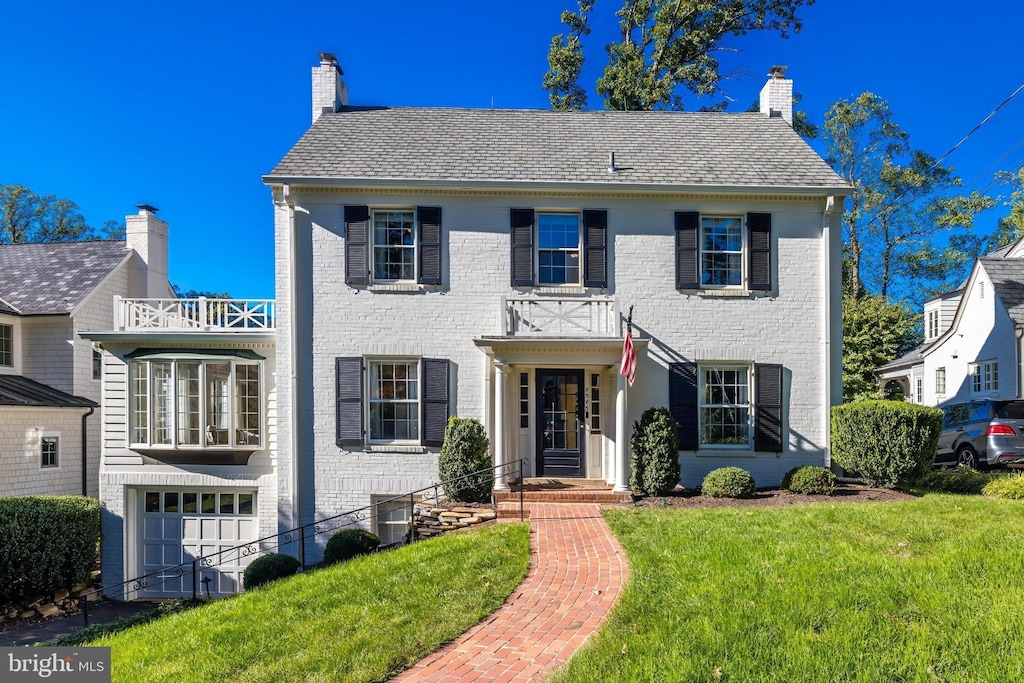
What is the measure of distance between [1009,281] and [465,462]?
19239 mm

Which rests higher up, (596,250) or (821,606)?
(596,250)

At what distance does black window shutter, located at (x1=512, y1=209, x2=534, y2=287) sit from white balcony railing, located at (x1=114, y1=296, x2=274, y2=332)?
5.26 m

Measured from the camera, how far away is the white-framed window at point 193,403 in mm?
12672

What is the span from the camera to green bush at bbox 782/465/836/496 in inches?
453

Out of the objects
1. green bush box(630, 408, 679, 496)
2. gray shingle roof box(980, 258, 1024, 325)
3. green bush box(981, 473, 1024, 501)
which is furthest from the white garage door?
gray shingle roof box(980, 258, 1024, 325)

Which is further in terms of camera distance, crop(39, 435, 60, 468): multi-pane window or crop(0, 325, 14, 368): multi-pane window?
crop(0, 325, 14, 368): multi-pane window

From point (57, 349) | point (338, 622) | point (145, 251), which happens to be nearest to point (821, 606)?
point (338, 622)

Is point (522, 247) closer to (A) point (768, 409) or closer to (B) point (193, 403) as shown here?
(A) point (768, 409)

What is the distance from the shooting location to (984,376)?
20406 mm

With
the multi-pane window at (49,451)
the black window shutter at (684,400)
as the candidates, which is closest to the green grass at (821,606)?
the black window shutter at (684,400)

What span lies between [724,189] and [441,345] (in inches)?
264

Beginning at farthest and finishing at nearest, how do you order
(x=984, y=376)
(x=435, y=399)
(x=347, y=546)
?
1. (x=984, y=376)
2. (x=435, y=399)
3. (x=347, y=546)

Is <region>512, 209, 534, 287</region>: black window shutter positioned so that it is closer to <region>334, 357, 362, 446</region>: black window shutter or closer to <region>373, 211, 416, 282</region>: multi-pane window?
<region>373, 211, 416, 282</region>: multi-pane window

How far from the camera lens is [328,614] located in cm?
653
